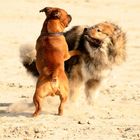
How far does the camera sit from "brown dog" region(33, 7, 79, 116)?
29.4ft

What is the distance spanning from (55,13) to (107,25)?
102 cm

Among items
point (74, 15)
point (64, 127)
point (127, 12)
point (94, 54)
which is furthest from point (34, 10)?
point (64, 127)

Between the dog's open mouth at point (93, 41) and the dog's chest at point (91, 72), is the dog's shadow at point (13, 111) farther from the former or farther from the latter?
the dog's open mouth at point (93, 41)

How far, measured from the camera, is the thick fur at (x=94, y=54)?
9.70 m

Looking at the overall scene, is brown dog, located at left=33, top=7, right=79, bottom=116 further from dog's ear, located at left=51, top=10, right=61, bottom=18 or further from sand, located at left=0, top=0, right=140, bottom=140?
sand, located at left=0, top=0, right=140, bottom=140

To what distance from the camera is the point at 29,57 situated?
10.2 metres

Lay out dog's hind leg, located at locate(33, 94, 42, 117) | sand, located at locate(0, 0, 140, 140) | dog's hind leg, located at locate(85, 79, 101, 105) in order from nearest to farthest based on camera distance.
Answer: sand, located at locate(0, 0, 140, 140)
dog's hind leg, located at locate(33, 94, 42, 117)
dog's hind leg, located at locate(85, 79, 101, 105)

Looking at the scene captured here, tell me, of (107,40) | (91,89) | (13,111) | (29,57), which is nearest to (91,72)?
(91,89)

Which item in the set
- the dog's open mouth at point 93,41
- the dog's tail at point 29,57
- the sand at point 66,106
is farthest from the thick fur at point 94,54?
the dog's tail at point 29,57

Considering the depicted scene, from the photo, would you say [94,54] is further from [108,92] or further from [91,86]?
[108,92]

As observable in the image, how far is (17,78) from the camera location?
493 inches

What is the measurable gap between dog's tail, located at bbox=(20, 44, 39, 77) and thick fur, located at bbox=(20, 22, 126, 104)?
23.2 inches

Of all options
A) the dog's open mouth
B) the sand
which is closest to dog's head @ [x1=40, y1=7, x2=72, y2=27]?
the dog's open mouth

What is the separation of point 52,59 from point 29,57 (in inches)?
47.1
